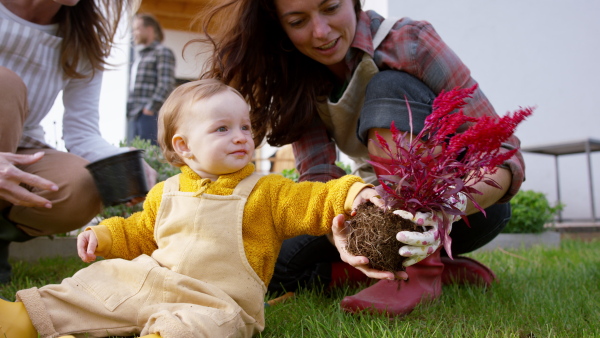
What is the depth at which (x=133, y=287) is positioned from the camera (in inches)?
61.9

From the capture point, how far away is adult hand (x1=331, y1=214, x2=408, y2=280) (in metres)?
1.43

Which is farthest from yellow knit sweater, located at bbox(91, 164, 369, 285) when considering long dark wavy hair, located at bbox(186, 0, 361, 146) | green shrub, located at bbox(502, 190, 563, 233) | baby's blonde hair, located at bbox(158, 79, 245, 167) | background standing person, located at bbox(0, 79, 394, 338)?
green shrub, located at bbox(502, 190, 563, 233)

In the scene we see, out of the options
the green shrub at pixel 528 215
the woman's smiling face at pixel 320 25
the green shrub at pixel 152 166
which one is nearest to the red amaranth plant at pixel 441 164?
the woman's smiling face at pixel 320 25

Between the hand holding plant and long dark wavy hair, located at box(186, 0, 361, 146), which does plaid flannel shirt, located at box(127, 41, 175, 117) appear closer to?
long dark wavy hair, located at box(186, 0, 361, 146)

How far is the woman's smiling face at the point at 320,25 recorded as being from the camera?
203cm

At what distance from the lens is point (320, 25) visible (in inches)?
79.5

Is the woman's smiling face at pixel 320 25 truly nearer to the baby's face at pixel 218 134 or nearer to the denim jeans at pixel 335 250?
the denim jeans at pixel 335 250

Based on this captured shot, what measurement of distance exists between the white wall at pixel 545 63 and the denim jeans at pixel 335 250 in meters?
4.20

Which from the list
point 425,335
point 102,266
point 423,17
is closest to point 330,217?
point 425,335

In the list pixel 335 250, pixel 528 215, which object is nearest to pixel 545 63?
pixel 528 215

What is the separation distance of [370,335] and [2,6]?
2142 millimetres

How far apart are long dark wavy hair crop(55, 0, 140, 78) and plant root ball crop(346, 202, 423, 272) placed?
1798 mm

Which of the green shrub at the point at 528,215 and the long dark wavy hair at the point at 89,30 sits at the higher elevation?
the long dark wavy hair at the point at 89,30

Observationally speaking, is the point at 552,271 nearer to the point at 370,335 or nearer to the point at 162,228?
the point at 370,335
